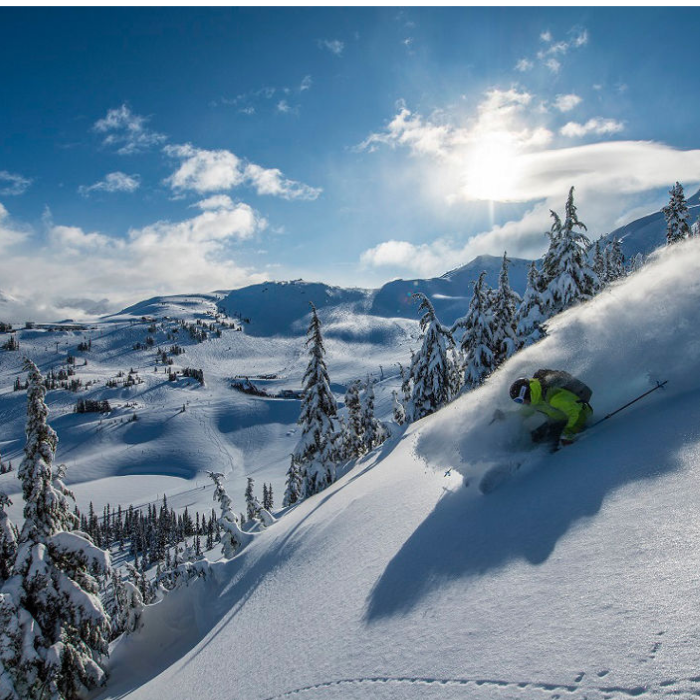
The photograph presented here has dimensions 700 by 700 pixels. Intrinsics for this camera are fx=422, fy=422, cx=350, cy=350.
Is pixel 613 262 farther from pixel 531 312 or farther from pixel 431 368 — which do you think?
pixel 431 368

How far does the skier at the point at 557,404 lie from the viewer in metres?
6.93

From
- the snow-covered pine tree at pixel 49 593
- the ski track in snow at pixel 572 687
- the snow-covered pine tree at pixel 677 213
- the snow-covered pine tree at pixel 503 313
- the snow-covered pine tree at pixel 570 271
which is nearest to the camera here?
the ski track in snow at pixel 572 687

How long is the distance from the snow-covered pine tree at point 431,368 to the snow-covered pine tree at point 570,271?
609 centimetres

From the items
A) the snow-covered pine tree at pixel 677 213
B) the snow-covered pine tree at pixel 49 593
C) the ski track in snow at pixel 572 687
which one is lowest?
the snow-covered pine tree at pixel 49 593

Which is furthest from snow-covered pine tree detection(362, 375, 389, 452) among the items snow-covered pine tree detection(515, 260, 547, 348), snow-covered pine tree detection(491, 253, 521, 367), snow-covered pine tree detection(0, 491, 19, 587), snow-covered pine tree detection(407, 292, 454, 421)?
snow-covered pine tree detection(0, 491, 19, 587)

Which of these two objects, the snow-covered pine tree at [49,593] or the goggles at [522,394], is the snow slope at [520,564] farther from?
the snow-covered pine tree at [49,593]

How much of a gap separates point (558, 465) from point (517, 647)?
346cm

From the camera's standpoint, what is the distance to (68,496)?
1391 cm

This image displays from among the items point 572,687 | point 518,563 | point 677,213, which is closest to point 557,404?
point 518,563

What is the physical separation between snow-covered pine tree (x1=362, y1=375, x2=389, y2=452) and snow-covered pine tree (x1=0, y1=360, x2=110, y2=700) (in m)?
23.0

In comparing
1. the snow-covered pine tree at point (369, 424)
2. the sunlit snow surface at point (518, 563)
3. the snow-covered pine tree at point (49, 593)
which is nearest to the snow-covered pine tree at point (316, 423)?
the snow-covered pine tree at point (369, 424)

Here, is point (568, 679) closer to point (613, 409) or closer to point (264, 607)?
point (613, 409)

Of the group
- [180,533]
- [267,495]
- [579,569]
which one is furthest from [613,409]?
[180,533]

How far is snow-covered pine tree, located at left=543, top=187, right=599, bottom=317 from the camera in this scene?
21.9 m
